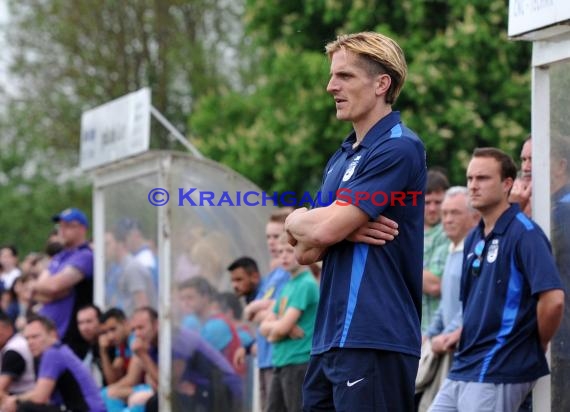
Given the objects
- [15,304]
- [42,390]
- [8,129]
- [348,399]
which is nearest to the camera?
[348,399]

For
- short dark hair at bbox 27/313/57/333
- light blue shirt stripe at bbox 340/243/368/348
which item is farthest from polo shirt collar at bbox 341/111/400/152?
short dark hair at bbox 27/313/57/333

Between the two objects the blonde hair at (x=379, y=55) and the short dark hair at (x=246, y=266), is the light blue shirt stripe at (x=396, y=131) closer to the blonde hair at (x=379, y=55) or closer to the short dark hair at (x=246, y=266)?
the blonde hair at (x=379, y=55)

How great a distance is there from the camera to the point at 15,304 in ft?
56.2

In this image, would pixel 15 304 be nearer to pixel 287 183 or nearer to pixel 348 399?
pixel 287 183

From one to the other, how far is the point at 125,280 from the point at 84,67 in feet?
70.9

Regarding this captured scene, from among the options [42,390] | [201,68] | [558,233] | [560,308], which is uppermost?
[201,68]

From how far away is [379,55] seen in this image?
208 inches

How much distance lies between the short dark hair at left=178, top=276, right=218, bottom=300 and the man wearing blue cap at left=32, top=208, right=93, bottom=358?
1.82 metres

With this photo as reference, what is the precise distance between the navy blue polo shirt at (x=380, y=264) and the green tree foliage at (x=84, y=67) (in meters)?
27.2

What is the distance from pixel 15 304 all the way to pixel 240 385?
6.93m

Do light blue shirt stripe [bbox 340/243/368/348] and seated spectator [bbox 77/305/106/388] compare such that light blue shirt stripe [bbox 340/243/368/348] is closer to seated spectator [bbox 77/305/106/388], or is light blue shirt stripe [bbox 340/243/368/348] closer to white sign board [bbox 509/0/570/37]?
white sign board [bbox 509/0/570/37]

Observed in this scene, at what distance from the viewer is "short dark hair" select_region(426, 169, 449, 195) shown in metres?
9.28

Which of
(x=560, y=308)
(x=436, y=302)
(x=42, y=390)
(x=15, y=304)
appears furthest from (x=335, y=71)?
(x=15, y=304)

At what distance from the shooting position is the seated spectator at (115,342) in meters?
11.8
